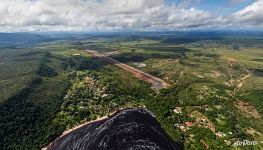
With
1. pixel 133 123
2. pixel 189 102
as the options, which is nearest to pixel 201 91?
pixel 189 102

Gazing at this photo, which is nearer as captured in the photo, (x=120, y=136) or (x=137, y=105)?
(x=120, y=136)

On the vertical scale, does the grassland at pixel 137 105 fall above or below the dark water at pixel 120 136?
below

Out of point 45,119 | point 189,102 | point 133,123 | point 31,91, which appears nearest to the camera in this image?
point 133,123

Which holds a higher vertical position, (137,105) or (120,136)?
(120,136)

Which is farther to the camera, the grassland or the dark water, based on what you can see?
the grassland

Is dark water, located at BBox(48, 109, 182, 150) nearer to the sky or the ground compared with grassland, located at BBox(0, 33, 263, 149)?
nearer to the sky

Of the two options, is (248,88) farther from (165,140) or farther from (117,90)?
(165,140)

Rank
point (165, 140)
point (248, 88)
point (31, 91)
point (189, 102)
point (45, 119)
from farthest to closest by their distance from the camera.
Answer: point (248, 88) < point (31, 91) < point (189, 102) < point (45, 119) < point (165, 140)

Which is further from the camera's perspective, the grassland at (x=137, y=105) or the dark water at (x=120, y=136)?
the grassland at (x=137, y=105)
